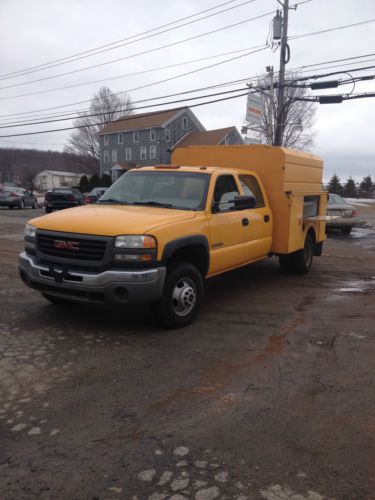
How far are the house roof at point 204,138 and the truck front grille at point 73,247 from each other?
1778 inches

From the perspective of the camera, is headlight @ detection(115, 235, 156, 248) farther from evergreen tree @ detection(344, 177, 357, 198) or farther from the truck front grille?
evergreen tree @ detection(344, 177, 357, 198)

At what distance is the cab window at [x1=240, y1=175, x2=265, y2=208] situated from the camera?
22.8ft

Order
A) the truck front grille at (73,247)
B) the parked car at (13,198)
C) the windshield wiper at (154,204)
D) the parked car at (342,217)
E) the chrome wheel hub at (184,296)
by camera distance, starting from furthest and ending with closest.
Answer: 1. the parked car at (13,198)
2. the parked car at (342,217)
3. the windshield wiper at (154,204)
4. the chrome wheel hub at (184,296)
5. the truck front grille at (73,247)

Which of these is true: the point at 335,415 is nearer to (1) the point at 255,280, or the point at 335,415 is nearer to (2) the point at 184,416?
(2) the point at 184,416

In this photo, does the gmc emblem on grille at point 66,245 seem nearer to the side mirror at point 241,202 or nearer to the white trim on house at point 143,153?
the side mirror at point 241,202

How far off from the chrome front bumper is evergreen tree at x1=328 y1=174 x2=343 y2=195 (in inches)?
1906

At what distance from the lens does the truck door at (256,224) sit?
6711 mm

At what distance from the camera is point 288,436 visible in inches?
123

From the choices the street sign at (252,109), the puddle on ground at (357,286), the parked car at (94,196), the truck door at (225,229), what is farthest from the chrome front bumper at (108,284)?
the street sign at (252,109)

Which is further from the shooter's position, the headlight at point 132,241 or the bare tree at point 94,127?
the bare tree at point 94,127

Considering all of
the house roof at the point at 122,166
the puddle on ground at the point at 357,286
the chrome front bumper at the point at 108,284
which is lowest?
the puddle on ground at the point at 357,286

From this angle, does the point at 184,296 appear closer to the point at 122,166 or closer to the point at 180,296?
the point at 180,296

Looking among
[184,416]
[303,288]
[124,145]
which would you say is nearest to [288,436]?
[184,416]

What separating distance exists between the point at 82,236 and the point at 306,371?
8.63 ft
